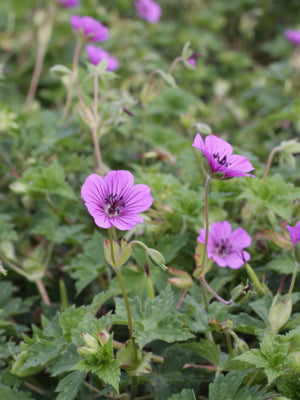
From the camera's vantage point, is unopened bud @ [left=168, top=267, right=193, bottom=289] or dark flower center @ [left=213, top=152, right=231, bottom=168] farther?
unopened bud @ [left=168, top=267, right=193, bottom=289]

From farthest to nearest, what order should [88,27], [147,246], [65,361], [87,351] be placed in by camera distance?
[88,27] < [147,246] < [65,361] < [87,351]

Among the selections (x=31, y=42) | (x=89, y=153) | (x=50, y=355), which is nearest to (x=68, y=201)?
(x=89, y=153)

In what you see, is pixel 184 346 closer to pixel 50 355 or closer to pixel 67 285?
pixel 50 355

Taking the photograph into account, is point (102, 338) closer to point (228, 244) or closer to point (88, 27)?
point (228, 244)

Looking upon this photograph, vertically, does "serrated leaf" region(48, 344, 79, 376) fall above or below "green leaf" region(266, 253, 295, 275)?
below

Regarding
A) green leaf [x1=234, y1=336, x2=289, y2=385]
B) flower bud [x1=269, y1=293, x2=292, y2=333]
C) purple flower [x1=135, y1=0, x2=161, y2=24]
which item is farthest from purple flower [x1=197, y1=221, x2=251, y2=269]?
purple flower [x1=135, y1=0, x2=161, y2=24]

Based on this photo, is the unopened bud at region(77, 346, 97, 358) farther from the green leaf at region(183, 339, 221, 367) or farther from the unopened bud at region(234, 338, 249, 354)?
the unopened bud at region(234, 338, 249, 354)

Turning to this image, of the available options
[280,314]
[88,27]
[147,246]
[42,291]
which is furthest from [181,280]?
[88,27]
